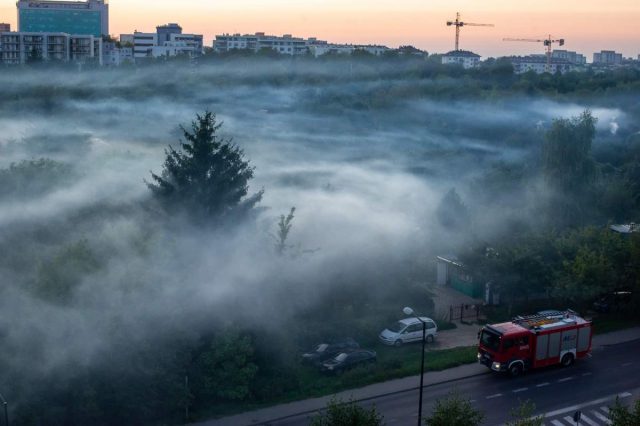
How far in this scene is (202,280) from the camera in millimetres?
11914

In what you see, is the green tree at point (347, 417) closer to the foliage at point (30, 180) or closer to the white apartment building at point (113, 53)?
the foliage at point (30, 180)

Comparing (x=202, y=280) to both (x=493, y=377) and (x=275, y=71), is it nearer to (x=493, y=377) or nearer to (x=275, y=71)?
(x=493, y=377)

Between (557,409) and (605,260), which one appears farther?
(605,260)

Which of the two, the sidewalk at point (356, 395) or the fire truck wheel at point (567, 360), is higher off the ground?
the fire truck wheel at point (567, 360)

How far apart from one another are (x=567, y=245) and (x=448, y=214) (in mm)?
4311

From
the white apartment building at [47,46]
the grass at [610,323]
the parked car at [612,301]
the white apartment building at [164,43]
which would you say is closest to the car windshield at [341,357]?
the grass at [610,323]

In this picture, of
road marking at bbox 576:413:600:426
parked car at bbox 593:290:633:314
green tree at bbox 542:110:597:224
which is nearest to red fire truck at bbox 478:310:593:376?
road marking at bbox 576:413:600:426

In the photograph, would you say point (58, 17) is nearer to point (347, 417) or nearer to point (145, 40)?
point (145, 40)

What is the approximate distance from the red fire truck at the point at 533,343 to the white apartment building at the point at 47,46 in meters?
34.1

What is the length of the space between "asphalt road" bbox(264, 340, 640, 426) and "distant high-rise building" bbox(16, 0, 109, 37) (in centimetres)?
4872

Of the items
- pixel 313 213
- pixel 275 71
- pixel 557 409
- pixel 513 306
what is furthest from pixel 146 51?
pixel 557 409

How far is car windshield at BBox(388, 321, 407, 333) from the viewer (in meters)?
13.0

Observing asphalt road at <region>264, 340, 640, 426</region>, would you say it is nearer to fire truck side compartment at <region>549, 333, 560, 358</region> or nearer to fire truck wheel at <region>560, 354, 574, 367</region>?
fire truck wheel at <region>560, 354, 574, 367</region>

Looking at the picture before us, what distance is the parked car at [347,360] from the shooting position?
11.5 meters
